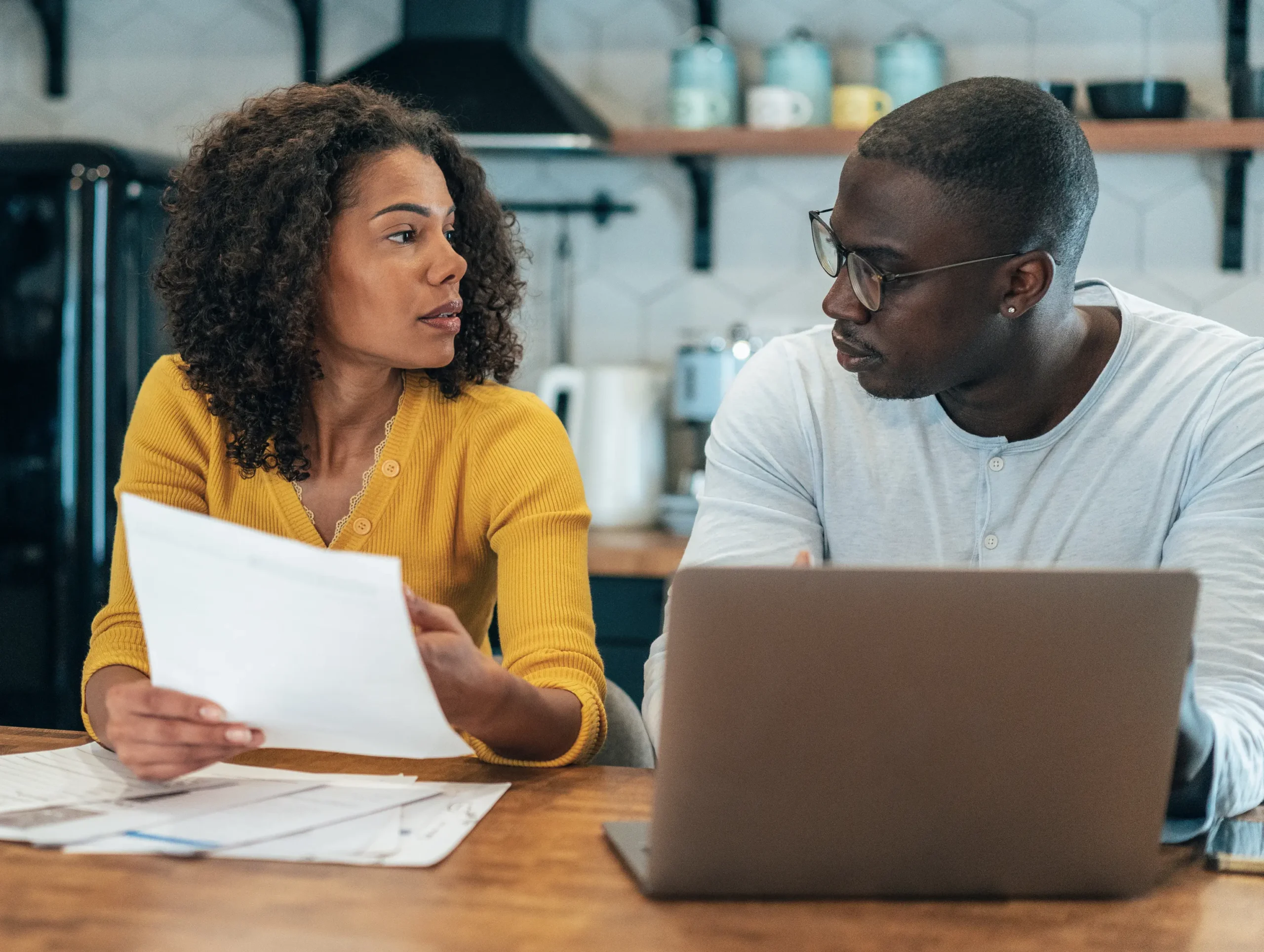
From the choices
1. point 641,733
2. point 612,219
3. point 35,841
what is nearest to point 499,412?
A: point 641,733

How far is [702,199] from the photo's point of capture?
2.79m

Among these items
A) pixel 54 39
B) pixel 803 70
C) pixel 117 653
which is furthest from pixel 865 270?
pixel 54 39

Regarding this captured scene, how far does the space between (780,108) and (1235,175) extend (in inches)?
34.5

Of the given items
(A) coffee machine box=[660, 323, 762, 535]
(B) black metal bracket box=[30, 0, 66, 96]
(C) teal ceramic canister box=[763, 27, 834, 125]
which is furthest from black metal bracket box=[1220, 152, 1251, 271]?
(B) black metal bracket box=[30, 0, 66, 96]

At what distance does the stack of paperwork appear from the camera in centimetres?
86

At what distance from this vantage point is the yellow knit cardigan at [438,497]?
1296 mm

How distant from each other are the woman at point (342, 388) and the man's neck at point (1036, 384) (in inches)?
15.8

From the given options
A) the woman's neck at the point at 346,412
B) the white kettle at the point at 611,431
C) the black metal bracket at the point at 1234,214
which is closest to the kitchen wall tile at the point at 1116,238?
the black metal bracket at the point at 1234,214

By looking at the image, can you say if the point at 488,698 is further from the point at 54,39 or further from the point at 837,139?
the point at 54,39

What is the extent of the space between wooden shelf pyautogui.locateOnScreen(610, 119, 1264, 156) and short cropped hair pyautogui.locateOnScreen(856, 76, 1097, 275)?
4.08ft

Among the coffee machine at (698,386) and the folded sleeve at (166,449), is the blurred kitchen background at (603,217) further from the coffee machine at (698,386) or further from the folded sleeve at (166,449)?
the folded sleeve at (166,449)

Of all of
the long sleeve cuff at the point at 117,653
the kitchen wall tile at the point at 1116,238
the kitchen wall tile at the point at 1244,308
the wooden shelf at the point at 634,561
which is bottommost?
the wooden shelf at the point at 634,561

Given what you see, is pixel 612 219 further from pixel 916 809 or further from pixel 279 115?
pixel 916 809

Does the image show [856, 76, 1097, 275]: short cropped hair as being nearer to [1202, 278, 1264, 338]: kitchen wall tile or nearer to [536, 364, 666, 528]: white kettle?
[536, 364, 666, 528]: white kettle
